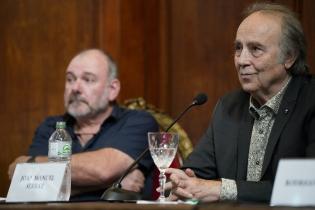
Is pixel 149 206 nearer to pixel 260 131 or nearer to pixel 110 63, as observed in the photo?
pixel 260 131

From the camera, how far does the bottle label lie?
8.15ft

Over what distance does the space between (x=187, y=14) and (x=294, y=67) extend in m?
1.31

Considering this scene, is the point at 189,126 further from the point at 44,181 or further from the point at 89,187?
the point at 44,181

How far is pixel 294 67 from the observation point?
2.74 m

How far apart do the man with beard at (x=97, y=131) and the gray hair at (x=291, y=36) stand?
921 mm

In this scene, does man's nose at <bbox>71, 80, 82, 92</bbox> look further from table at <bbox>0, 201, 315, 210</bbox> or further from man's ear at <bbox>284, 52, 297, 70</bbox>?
table at <bbox>0, 201, 315, 210</bbox>

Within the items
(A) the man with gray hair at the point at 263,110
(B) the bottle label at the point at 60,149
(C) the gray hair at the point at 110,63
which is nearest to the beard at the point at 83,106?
(C) the gray hair at the point at 110,63

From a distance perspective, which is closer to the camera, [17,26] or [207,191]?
[207,191]

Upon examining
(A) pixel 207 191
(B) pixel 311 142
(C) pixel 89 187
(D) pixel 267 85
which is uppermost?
(D) pixel 267 85

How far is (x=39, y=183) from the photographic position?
2104mm

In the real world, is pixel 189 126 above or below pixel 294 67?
below

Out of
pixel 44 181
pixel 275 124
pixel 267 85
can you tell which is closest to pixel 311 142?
pixel 275 124

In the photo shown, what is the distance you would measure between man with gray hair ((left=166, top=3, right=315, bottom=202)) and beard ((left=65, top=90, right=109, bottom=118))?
0.90 metres

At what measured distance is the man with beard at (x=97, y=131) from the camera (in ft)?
10.5
